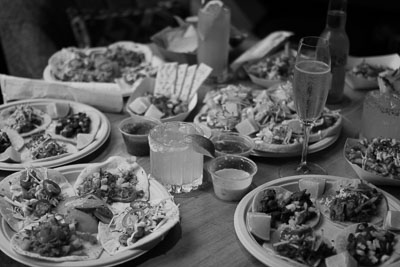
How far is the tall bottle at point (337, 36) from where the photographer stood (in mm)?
2096

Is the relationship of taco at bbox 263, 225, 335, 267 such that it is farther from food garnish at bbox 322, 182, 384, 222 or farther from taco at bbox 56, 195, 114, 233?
taco at bbox 56, 195, 114, 233

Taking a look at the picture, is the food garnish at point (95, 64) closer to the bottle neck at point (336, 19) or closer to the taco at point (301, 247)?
the bottle neck at point (336, 19)

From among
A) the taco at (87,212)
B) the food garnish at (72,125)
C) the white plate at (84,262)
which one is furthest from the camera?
the food garnish at (72,125)

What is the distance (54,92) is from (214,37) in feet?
2.64

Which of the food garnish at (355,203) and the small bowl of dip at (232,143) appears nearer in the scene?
the food garnish at (355,203)

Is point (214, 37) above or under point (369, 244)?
above

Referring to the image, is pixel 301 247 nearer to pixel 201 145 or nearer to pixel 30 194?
pixel 201 145

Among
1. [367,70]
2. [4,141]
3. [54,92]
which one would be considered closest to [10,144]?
[4,141]

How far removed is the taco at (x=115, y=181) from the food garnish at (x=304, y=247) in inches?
18.4

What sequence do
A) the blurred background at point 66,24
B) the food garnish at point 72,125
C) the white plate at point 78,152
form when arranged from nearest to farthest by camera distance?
the white plate at point 78,152 < the food garnish at point 72,125 < the blurred background at point 66,24

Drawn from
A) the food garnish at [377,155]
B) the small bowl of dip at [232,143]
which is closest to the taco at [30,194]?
the small bowl of dip at [232,143]

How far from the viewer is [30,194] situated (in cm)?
156

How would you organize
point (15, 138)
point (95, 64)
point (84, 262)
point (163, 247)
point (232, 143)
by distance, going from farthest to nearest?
point (95, 64) < point (15, 138) < point (232, 143) < point (163, 247) < point (84, 262)

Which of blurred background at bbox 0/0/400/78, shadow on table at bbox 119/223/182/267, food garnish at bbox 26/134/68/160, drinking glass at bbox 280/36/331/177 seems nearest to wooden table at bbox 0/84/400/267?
shadow on table at bbox 119/223/182/267
